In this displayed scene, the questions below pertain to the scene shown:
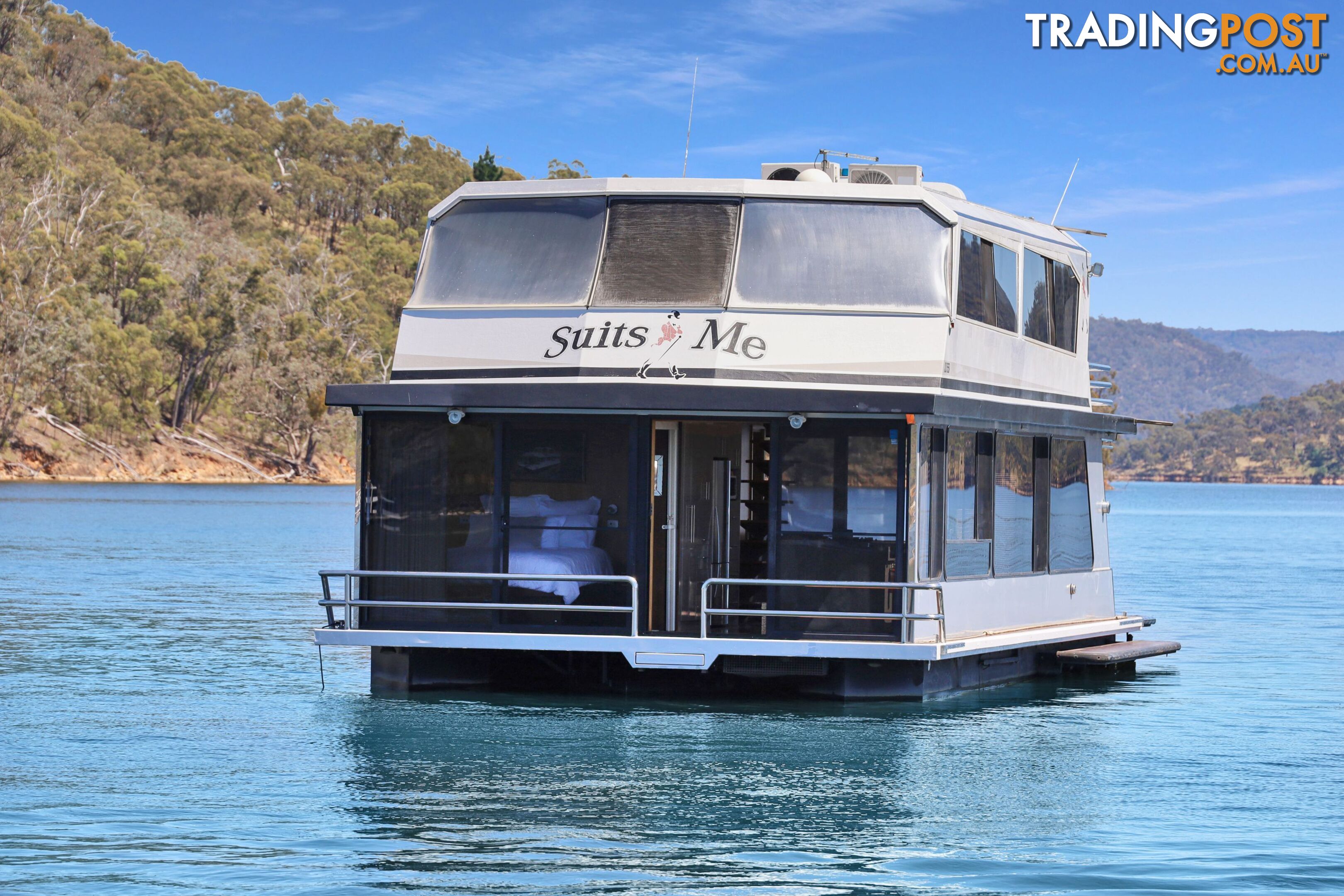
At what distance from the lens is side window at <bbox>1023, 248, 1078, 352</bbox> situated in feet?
58.6

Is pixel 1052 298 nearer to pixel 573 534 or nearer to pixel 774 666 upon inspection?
pixel 774 666

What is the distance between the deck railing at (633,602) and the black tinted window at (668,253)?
2.61 meters

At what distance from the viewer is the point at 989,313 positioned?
16625 millimetres

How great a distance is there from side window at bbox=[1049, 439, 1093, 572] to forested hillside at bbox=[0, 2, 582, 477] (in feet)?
130

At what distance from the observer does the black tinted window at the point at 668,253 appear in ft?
50.1

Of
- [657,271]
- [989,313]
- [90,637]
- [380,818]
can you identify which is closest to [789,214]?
[657,271]

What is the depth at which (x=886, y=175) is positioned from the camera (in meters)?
16.7

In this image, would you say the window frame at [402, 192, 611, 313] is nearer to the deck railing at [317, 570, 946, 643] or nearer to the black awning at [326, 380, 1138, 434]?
the black awning at [326, 380, 1138, 434]

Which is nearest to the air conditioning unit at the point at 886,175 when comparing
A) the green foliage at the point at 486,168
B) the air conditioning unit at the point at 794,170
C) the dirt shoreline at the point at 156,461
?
the air conditioning unit at the point at 794,170

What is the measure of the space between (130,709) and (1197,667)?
13.7 meters

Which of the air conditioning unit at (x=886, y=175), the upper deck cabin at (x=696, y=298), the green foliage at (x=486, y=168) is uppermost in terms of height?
the green foliage at (x=486, y=168)

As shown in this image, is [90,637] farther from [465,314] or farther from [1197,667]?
[1197,667]

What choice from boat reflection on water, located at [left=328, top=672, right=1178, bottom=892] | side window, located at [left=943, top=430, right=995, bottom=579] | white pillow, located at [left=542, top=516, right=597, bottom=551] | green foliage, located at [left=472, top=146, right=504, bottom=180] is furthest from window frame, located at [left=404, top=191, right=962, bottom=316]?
green foliage, located at [left=472, top=146, right=504, bottom=180]

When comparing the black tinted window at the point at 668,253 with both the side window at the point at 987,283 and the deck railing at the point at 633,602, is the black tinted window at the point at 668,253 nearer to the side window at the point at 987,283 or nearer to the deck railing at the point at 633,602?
the side window at the point at 987,283
